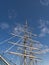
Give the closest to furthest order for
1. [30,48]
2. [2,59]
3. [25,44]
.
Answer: [2,59], [25,44], [30,48]

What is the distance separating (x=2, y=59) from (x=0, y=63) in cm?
131

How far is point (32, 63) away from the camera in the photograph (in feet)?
202

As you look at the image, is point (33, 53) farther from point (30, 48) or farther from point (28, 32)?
point (28, 32)

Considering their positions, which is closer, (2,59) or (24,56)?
(2,59)

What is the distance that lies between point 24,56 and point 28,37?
961cm

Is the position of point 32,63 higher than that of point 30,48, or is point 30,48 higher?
point 30,48

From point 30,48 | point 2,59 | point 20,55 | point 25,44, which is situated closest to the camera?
point 2,59

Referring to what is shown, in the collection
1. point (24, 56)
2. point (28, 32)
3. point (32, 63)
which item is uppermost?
point (28, 32)

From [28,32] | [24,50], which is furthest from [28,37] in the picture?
[24,50]

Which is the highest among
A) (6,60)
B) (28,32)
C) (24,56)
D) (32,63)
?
(28,32)

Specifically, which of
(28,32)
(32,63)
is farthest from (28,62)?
(28,32)

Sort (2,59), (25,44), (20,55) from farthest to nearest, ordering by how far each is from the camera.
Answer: (25,44), (20,55), (2,59)

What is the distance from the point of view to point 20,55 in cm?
5694

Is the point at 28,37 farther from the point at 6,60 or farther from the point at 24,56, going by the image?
the point at 6,60
